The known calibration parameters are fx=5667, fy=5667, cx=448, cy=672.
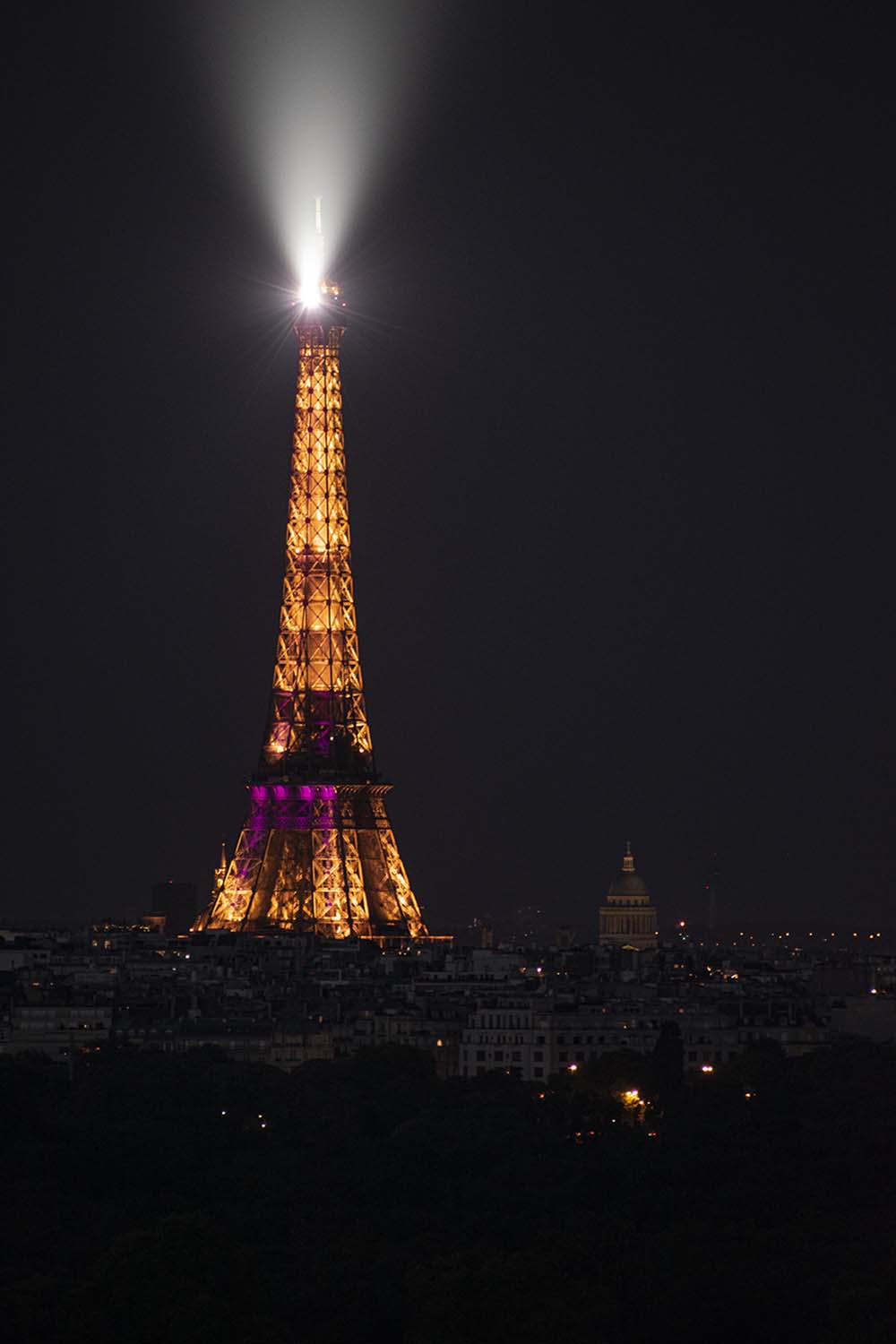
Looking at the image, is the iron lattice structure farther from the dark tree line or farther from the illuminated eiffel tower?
the dark tree line

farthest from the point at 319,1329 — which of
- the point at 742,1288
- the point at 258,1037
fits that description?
the point at 258,1037

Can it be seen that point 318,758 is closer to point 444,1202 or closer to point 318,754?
point 318,754

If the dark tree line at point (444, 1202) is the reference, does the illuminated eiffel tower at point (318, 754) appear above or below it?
above

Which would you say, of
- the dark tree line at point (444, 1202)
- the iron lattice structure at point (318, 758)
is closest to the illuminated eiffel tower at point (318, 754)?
the iron lattice structure at point (318, 758)

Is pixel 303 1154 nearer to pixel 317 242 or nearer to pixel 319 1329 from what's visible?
pixel 319 1329

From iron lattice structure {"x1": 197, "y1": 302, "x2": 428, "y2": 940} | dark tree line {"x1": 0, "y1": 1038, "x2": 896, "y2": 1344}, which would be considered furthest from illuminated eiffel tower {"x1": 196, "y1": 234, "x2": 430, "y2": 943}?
dark tree line {"x1": 0, "y1": 1038, "x2": 896, "y2": 1344}

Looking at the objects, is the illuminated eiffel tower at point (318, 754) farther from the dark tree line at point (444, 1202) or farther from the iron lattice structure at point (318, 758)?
the dark tree line at point (444, 1202)
